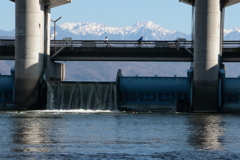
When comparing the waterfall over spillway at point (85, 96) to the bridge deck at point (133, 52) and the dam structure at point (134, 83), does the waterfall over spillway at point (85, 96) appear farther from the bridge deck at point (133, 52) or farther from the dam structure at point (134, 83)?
the bridge deck at point (133, 52)

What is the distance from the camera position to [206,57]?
60719 millimetres

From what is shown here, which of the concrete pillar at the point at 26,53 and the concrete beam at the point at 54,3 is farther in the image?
the concrete beam at the point at 54,3

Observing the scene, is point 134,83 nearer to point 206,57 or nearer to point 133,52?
point 133,52

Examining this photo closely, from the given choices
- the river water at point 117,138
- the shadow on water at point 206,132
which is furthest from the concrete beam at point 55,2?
the shadow on water at point 206,132

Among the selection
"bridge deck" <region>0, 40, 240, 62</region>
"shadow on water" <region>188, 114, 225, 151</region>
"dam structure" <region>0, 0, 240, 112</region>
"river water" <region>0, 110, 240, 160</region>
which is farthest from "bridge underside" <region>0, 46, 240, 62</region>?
"river water" <region>0, 110, 240, 160</region>

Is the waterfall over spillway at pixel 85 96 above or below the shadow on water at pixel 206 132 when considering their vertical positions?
above

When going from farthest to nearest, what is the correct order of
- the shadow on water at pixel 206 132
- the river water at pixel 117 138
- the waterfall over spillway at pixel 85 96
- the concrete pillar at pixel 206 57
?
the waterfall over spillway at pixel 85 96 → the concrete pillar at pixel 206 57 → the shadow on water at pixel 206 132 → the river water at pixel 117 138

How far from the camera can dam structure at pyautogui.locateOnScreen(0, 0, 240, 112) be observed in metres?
60.7

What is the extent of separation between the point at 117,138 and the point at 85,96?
90.8 ft

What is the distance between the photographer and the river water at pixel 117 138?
95.3 ft

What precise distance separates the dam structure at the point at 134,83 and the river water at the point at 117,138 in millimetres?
9161

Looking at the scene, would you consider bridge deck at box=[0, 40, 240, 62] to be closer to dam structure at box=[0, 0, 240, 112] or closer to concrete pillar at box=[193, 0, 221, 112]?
dam structure at box=[0, 0, 240, 112]

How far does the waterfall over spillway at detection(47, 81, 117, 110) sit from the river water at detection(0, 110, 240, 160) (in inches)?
405

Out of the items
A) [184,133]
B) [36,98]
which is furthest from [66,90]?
[184,133]
